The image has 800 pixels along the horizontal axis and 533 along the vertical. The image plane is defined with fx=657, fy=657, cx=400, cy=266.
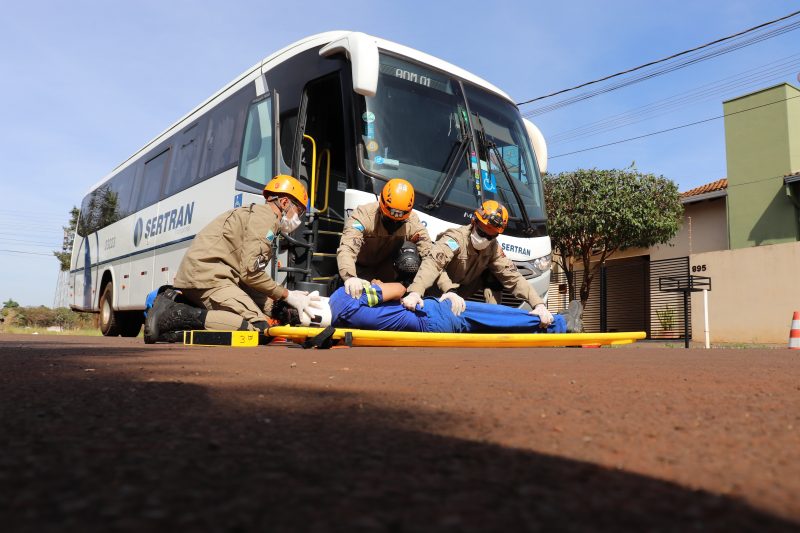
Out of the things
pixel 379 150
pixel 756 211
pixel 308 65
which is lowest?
pixel 379 150

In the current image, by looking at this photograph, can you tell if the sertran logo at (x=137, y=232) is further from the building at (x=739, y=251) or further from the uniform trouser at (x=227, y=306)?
the building at (x=739, y=251)

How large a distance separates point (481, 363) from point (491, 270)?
3.35 m

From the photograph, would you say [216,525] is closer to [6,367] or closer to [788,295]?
[6,367]

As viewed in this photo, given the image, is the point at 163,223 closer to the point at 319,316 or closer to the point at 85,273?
the point at 85,273

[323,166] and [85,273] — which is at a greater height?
[323,166]

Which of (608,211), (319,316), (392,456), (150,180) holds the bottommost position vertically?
(392,456)

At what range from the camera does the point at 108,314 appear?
38.4 ft

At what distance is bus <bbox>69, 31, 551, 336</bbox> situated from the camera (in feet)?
21.3

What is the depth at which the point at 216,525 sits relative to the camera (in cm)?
93

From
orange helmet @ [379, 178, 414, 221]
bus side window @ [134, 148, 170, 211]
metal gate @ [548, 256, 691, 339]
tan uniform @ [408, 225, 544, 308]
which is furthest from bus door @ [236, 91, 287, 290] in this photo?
metal gate @ [548, 256, 691, 339]

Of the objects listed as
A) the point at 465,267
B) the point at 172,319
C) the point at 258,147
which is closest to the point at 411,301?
the point at 465,267

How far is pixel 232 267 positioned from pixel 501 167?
317 centimetres

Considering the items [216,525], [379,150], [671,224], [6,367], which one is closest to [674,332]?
[671,224]

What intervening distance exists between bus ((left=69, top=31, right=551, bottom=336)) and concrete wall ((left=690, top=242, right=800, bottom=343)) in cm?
1119
